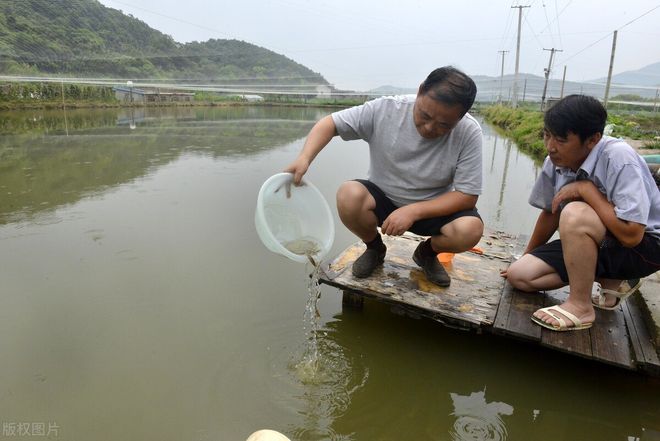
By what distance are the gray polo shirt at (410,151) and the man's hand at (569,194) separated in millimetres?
340

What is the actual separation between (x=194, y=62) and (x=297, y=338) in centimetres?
4839

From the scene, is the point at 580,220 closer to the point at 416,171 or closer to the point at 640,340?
the point at 640,340

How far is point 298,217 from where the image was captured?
2172 mm

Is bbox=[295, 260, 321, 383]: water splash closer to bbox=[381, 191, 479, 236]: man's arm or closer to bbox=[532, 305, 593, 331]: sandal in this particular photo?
bbox=[381, 191, 479, 236]: man's arm

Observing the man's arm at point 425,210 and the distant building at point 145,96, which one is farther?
the distant building at point 145,96

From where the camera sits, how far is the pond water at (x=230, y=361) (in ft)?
4.98

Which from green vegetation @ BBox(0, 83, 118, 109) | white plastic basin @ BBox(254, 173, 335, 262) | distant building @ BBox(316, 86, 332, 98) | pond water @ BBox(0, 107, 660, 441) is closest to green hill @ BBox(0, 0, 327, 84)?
distant building @ BBox(316, 86, 332, 98)

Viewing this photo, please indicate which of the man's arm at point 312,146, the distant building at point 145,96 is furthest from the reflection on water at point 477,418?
the distant building at point 145,96

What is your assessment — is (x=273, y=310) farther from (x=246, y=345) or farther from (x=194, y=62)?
(x=194, y=62)

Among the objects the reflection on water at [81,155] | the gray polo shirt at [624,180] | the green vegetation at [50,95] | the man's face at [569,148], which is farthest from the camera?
the green vegetation at [50,95]

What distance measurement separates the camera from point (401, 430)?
1.51 metres

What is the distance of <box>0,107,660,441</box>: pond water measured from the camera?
1.52m

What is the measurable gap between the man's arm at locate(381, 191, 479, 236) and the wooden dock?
35 centimetres

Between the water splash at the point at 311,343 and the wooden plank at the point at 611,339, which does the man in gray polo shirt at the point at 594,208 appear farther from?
the water splash at the point at 311,343
